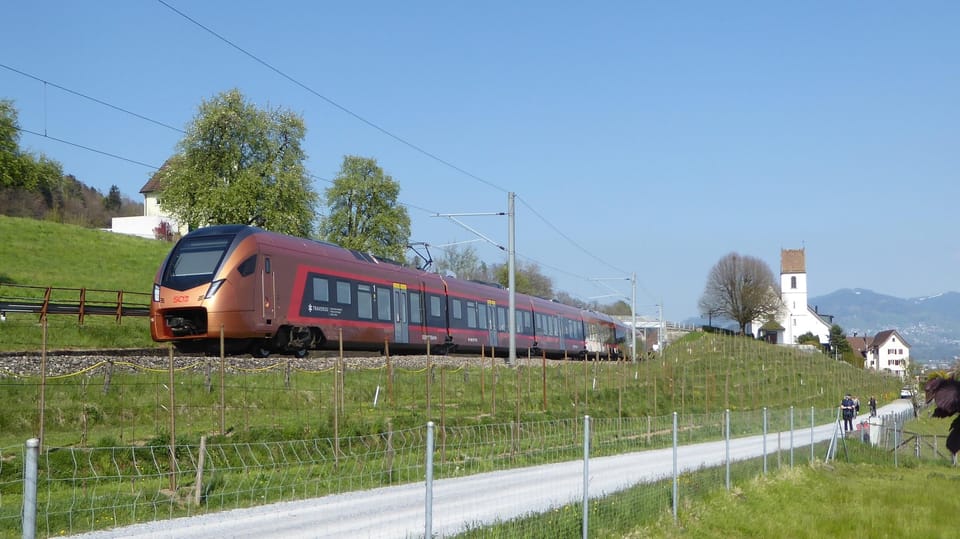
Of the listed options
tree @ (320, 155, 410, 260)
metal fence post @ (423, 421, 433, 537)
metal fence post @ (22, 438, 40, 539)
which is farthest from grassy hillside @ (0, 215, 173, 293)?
metal fence post @ (22, 438, 40, 539)

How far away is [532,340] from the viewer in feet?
156

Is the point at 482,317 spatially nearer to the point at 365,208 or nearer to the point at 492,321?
the point at 492,321

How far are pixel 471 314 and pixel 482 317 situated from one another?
1397 mm

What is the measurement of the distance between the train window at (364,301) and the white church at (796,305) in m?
125

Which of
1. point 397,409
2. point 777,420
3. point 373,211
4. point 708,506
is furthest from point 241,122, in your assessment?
point 708,506

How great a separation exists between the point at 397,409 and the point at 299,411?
9.94 feet

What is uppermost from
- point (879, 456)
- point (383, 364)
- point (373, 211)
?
point (373, 211)

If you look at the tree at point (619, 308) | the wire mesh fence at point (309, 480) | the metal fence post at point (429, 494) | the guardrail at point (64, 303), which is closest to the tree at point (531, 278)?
the tree at point (619, 308)

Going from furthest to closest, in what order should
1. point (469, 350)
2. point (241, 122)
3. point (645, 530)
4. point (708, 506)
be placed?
point (241, 122)
point (469, 350)
point (708, 506)
point (645, 530)

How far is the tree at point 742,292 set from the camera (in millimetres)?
124062

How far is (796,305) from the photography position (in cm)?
16725

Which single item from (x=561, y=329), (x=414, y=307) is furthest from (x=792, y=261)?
(x=414, y=307)

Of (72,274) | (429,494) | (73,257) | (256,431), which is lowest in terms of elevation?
(256,431)

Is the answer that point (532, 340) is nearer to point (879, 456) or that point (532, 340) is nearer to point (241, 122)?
point (879, 456)
